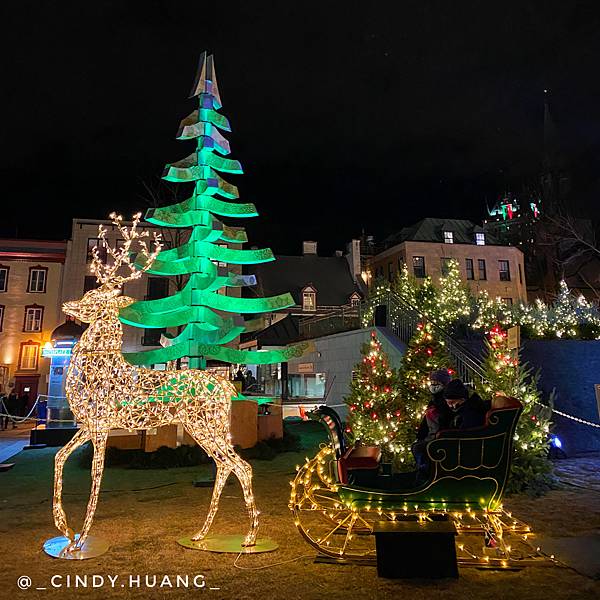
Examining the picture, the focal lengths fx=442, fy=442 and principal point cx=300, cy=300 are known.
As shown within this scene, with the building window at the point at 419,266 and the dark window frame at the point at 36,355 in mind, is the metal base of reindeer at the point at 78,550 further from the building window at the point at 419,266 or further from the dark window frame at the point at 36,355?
the building window at the point at 419,266

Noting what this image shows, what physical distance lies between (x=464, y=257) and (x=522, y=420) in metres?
29.7

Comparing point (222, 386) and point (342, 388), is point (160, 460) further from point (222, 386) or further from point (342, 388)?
point (342, 388)

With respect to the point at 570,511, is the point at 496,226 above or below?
above

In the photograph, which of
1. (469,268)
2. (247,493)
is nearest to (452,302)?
(247,493)

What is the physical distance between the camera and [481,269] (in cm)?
3638

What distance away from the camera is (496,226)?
211 ft

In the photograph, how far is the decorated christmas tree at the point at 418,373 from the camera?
997 centimetres

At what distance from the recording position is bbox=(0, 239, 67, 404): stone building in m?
29.2

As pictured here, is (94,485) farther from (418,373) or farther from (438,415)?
(418,373)

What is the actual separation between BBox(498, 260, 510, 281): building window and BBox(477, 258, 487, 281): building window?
1.37 meters

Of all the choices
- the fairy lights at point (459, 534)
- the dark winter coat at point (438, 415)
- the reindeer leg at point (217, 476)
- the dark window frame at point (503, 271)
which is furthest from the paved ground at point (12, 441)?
the dark window frame at point (503, 271)

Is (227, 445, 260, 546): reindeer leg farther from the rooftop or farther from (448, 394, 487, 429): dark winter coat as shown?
the rooftop

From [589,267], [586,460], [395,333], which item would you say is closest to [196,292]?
[395,333]

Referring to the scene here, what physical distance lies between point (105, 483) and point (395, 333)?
998 cm
